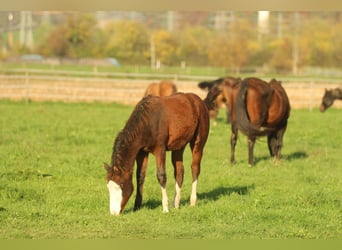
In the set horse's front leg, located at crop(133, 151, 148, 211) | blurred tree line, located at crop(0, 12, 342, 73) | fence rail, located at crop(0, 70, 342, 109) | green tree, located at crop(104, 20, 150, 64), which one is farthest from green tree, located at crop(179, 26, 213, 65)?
horse's front leg, located at crop(133, 151, 148, 211)

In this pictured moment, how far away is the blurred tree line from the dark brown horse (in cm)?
3959

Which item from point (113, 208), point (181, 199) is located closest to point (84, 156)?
point (181, 199)

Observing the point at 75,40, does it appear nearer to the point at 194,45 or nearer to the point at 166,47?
the point at 166,47

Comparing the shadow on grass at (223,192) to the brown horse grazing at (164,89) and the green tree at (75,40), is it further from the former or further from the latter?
the green tree at (75,40)

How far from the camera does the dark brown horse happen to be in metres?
13.9

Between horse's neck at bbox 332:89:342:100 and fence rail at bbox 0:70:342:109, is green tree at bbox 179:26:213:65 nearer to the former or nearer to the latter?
fence rail at bbox 0:70:342:109

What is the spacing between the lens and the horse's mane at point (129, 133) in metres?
8.92

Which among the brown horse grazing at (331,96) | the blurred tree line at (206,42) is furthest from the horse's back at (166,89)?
the blurred tree line at (206,42)

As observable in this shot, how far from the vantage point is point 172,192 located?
11.0 m

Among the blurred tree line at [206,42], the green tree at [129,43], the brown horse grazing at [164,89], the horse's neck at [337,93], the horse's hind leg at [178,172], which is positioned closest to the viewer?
the horse's hind leg at [178,172]

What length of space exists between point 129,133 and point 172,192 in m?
2.29

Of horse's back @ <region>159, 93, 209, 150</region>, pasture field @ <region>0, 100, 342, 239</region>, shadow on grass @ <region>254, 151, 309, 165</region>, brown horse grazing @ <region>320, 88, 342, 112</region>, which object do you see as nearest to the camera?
pasture field @ <region>0, 100, 342, 239</region>

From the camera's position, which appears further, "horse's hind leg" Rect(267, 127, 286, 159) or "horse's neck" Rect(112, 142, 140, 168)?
"horse's hind leg" Rect(267, 127, 286, 159)

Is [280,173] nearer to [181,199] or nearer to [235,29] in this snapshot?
[181,199]
